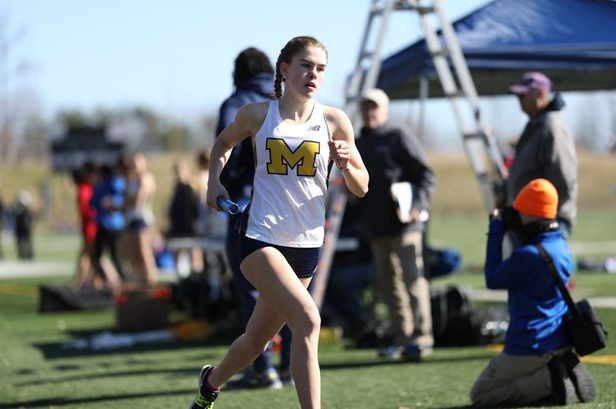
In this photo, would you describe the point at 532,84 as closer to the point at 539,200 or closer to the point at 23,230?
the point at 539,200

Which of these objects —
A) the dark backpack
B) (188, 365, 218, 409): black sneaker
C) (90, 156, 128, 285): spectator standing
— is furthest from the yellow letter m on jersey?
(90, 156, 128, 285): spectator standing

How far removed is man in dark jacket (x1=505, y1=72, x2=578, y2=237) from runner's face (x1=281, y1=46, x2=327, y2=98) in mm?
2916

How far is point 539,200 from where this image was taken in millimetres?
6344

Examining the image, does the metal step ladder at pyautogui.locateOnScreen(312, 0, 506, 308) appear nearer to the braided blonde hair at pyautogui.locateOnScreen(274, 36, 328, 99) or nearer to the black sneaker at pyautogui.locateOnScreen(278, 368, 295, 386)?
the black sneaker at pyautogui.locateOnScreen(278, 368, 295, 386)

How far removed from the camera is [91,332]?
11617 millimetres

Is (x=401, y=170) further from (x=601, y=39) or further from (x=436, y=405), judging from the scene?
(x=436, y=405)

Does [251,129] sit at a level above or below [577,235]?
above

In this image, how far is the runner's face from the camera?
526cm

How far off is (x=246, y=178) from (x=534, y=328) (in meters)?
2.17

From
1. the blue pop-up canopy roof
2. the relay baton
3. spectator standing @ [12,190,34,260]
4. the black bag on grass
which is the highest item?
the blue pop-up canopy roof

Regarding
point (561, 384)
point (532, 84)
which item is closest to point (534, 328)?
point (561, 384)

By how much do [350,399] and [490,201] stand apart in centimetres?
265

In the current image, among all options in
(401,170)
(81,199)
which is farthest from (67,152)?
(401,170)

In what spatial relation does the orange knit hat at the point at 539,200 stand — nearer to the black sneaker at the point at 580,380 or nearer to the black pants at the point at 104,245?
the black sneaker at the point at 580,380
